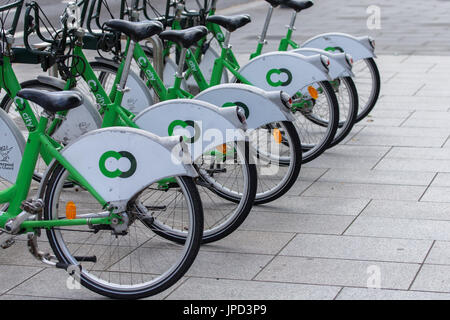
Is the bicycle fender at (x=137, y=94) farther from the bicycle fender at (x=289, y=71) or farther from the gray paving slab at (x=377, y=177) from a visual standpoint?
the gray paving slab at (x=377, y=177)

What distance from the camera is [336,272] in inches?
175

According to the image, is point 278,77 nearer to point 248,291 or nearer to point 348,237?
point 348,237

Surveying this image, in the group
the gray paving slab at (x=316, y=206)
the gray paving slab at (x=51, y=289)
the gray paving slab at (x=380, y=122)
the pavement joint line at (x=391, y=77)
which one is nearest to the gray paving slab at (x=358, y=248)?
the gray paving slab at (x=316, y=206)

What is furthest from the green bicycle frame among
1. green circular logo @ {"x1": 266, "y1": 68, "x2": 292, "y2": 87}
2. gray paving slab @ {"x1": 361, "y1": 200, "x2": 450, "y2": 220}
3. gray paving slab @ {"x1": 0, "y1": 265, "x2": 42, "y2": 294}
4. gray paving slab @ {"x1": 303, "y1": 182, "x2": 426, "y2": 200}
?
green circular logo @ {"x1": 266, "y1": 68, "x2": 292, "y2": 87}

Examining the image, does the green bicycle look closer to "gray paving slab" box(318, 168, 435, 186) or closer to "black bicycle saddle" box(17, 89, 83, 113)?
"black bicycle saddle" box(17, 89, 83, 113)

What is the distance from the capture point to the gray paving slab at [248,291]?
13.7ft

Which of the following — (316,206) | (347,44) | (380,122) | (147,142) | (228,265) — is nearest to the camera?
(147,142)

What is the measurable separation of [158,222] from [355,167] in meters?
2.09

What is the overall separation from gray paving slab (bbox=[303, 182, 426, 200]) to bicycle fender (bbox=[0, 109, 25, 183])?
6.70 ft

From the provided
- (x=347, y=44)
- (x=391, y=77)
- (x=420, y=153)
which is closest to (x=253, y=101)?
(x=420, y=153)

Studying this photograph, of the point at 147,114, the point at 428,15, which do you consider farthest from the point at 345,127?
the point at 428,15

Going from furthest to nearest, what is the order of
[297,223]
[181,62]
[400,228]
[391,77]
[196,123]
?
1. [391,77]
2. [181,62]
3. [297,223]
4. [400,228]
5. [196,123]

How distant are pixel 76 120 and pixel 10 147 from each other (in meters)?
0.75

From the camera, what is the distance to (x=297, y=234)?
5.09 metres
